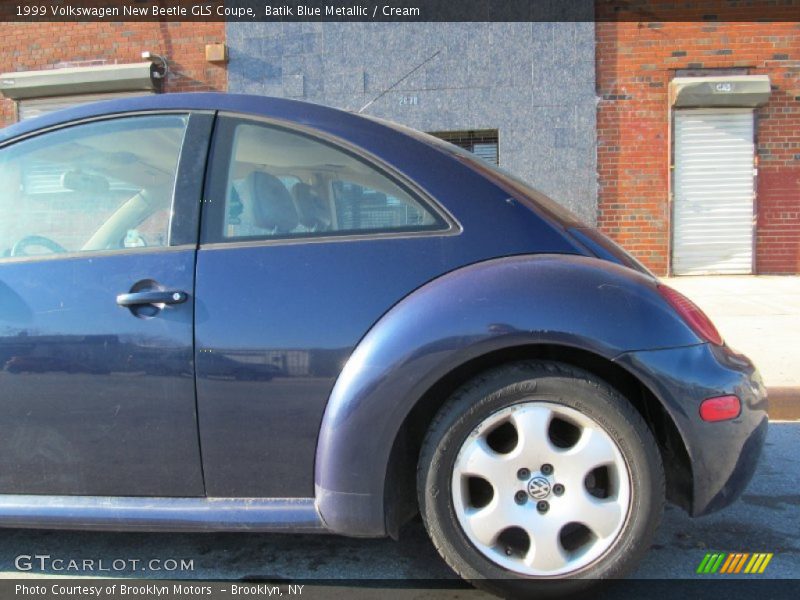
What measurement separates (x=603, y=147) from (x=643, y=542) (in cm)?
801

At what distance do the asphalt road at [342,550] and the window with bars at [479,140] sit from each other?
7.27 m

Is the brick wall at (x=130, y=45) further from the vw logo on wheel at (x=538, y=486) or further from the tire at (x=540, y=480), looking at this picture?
the vw logo on wheel at (x=538, y=486)

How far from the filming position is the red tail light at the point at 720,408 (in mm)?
1962

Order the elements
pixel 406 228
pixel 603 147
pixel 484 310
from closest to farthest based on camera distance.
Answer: pixel 484 310, pixel 406 228, pixel 603 147

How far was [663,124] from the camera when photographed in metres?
9.02

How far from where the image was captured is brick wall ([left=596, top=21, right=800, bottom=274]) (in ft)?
29.1

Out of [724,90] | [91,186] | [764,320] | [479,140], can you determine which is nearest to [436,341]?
[91,186]

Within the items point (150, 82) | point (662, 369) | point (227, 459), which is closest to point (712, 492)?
point (662, 369)

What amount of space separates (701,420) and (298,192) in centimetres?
153

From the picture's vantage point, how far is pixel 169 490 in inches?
80.4

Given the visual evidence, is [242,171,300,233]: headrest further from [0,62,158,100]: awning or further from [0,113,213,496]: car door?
[0,62,158,100]: awning

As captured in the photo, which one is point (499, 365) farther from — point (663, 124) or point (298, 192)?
point (663, 124)

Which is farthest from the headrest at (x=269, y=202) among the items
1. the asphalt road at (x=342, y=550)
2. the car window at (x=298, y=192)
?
the asphalt road at (x=342, y=550)

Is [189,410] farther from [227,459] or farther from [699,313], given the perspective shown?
[699,313]
